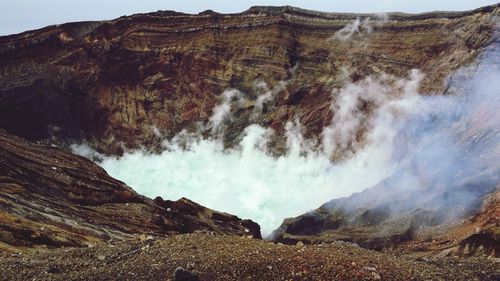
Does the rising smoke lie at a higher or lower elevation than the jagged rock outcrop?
lower

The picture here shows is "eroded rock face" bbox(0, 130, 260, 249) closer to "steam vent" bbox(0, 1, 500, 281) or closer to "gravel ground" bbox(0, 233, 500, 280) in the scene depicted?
"steam vent" bbox(0, 1, 500, 281)

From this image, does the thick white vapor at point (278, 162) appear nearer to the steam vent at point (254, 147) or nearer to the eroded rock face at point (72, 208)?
the steam vent at point (254, 147)

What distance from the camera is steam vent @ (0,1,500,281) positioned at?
47.2 ft

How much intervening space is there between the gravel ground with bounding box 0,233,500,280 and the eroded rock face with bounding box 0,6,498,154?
26005 millimetres

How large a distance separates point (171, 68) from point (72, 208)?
81.3 feet

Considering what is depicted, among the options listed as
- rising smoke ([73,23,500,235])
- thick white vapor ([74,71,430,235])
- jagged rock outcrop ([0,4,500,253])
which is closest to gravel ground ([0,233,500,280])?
rising smoke ([73,23,500,235])

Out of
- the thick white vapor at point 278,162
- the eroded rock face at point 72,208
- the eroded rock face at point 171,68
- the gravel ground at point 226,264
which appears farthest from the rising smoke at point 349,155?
the gravel ground at point 226,264

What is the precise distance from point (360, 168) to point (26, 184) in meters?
18.7

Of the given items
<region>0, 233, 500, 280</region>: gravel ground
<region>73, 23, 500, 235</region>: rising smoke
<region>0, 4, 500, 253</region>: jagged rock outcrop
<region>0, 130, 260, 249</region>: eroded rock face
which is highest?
<region>0, 4, 500, 253</region>: jagged rock outcrop

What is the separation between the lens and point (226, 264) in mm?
12727

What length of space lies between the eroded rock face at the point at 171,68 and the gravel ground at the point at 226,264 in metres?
26.0

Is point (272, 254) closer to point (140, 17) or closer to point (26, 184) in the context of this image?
point (26, 184)

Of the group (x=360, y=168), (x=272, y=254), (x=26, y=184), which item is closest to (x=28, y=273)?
(x=272, y=254)

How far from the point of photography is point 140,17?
47.3 meters
